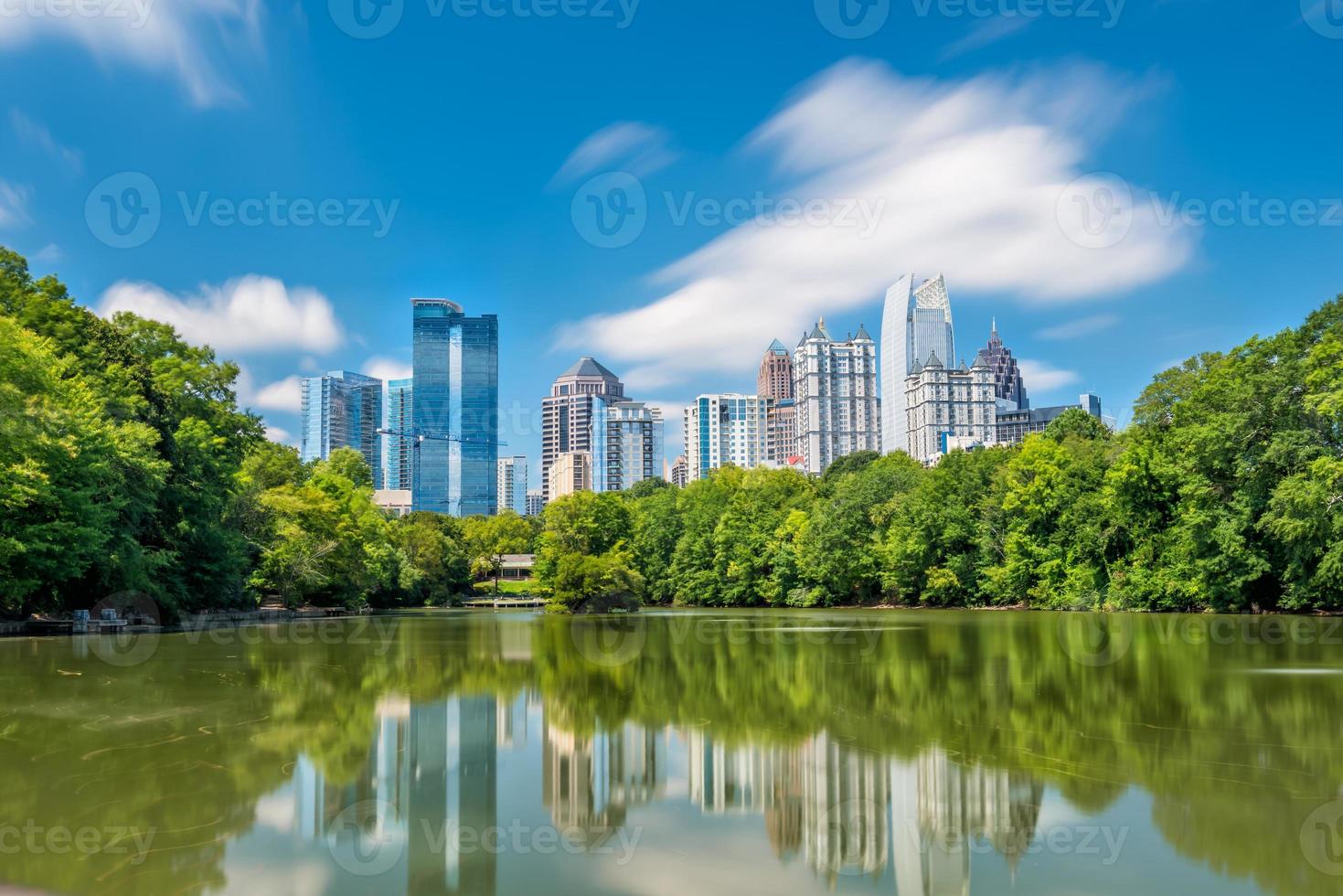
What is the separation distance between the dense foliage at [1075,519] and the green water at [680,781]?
20.8m

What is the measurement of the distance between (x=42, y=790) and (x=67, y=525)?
66.9ft

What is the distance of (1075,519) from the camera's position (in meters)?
46.4

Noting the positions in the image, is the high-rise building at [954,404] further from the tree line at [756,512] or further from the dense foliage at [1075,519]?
the tree line at [756,512]

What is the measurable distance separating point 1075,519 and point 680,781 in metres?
43.2

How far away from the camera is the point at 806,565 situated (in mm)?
59844

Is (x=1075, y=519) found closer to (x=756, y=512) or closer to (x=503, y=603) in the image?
(x=756, y=512)

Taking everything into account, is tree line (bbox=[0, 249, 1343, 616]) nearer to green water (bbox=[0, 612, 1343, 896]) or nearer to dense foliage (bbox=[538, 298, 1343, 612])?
dense foliage (bbox=[538, 298, 1343, 612])

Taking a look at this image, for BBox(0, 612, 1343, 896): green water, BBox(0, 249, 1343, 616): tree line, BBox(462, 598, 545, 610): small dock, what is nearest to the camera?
BBox(0, 612, 1343, 896): green water

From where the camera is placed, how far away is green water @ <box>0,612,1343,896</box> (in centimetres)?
550

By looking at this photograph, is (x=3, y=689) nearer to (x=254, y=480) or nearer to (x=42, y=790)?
(x=42, y=790)

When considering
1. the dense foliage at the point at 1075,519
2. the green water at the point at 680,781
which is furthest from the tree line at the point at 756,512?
the green water at the point at 680,781

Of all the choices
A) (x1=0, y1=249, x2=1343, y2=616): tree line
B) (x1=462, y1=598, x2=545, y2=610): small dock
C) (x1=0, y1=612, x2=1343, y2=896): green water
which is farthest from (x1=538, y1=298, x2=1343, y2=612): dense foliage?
(x1=0, y1=612, x2=1343, y2=896): green water

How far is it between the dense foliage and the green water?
20.8m

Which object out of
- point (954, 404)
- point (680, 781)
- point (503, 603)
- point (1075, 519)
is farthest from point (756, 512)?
point (954, 404)
